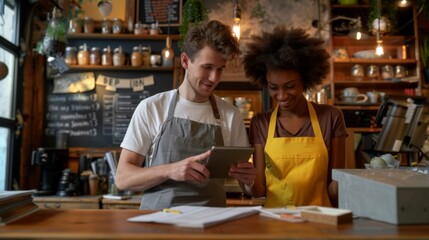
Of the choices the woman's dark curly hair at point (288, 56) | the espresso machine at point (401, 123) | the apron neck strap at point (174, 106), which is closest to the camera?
the apron neck strap at point (174, 106)

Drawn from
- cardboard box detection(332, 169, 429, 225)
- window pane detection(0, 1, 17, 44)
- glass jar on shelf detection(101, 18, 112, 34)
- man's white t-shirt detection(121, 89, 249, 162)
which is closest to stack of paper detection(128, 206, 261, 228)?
cardboard box detection(332, 169, 429, 225)

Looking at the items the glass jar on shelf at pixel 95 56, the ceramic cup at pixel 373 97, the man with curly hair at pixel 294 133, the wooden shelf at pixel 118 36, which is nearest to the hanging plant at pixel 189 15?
the wooden shelf at pixel 118 36

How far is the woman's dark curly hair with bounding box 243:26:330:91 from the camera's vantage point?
1.97m

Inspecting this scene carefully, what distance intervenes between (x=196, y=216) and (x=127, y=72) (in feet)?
10.9

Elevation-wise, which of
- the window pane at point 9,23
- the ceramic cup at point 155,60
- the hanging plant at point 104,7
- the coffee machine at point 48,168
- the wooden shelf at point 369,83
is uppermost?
the hanging plant at point 104,7

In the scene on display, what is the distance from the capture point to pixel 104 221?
123 cm

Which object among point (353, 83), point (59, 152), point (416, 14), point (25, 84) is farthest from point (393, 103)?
point (25, 84)

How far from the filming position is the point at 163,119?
1.86 m

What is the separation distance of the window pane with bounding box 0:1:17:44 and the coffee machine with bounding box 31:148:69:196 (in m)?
1.05

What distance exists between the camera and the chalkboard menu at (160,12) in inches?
177

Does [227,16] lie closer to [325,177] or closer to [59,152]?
[59,152]

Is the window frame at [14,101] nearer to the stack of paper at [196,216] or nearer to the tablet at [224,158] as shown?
the tablet at [224,158]

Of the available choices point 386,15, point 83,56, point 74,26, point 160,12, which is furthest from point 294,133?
point 386,15

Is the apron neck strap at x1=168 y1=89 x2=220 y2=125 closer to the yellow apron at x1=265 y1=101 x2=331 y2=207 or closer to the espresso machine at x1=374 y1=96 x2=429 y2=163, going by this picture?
the yellow apron at x1=265 y1=101 x2=331 y2=207
